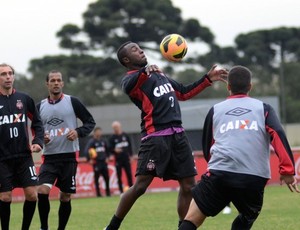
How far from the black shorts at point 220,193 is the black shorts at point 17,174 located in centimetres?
352

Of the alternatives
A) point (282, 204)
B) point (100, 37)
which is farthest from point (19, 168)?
point (100, 37)

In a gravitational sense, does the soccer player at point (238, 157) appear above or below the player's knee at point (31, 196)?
above

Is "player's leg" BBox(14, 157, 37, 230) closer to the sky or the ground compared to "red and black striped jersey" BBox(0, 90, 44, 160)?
closer to the ground

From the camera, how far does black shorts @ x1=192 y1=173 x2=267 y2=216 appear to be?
799 cm

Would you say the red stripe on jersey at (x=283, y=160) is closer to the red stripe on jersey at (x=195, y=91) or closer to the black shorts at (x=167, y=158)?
the black shorts at (x=167, y=158)

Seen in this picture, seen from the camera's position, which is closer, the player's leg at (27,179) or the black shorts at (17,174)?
the black shorts at (17,174)

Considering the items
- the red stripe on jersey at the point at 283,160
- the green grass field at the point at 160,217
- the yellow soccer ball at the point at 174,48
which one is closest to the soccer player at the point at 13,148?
the yellow soccer ball at the point at 174,48

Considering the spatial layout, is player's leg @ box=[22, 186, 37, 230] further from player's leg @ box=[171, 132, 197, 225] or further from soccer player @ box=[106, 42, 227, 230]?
player's leg @ box=[171, 132, 197, 225]

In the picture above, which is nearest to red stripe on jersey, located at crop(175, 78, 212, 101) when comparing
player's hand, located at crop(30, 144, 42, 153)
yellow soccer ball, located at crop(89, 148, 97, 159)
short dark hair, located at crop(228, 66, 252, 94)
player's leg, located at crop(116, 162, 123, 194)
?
player's hand, located at crop(30, 144, 42, 153)

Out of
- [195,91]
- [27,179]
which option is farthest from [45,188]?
[195,91]

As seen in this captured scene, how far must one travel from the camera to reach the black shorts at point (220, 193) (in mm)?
7994

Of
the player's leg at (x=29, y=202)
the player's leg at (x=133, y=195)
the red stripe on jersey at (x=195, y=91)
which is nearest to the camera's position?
the player's leg at (x=133, y=195)

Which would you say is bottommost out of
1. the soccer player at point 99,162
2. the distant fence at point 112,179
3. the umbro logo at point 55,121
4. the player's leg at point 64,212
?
the distant fence at point 112,179

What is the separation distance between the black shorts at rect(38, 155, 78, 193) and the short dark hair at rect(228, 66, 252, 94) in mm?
4328
